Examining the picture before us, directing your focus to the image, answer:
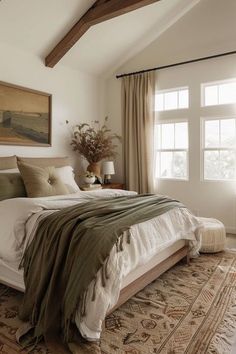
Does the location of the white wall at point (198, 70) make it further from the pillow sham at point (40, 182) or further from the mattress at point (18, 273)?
the pillow sham at point (40, 182)

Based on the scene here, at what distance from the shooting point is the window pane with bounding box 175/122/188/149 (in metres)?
4.83

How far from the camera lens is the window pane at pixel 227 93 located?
14.4 feet

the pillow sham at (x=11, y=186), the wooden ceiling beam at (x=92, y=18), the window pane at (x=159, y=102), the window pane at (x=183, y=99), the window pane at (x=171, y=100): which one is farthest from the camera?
the window pane at (x=159, y=102)

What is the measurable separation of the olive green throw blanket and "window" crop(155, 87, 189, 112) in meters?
3.27

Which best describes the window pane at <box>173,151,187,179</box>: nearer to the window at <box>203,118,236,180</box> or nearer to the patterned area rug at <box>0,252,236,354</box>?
the window at <box>203,118,236,180</box>

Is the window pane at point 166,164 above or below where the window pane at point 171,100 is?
below

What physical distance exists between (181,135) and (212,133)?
20.9 inches

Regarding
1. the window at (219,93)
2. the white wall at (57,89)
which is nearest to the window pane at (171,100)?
the window at (219,93)

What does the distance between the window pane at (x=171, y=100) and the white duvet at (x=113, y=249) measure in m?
2.71

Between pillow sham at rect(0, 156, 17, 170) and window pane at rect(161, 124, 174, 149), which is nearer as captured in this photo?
pillow sham at rect(0, 156, 17, 170)

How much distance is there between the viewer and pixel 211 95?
15.1ft

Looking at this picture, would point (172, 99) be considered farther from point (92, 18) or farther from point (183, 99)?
point (92, 18)

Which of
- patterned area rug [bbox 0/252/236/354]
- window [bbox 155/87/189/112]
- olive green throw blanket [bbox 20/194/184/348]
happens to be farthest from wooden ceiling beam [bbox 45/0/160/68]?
patterned area rug [bbox 0/252/236/354]

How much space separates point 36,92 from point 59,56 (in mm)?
664
